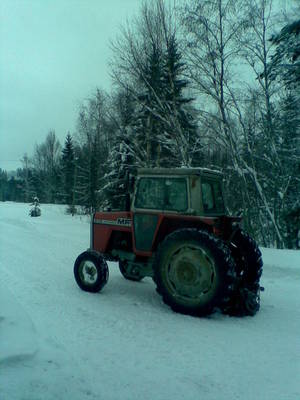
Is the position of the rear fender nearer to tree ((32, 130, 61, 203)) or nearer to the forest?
the forest

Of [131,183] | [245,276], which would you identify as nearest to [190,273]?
[245,276]

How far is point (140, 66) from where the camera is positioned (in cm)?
1369

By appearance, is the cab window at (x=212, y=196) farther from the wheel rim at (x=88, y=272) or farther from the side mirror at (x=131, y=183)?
the wheel rim at (x=88, y=272)

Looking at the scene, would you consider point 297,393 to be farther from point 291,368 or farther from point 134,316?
point 134,316

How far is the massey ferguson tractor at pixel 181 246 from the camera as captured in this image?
4711 mm

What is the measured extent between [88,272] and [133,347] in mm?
2329

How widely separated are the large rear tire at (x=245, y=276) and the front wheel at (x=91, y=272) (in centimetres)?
204

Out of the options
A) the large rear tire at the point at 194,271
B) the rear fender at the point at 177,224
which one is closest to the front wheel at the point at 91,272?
the rear fender at the point at 177,224

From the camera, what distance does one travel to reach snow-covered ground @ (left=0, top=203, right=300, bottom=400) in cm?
289

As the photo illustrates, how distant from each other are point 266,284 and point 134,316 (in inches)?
133

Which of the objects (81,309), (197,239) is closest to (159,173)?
(197,239)

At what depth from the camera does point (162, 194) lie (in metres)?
5.43

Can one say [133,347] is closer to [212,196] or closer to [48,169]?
[212,196]

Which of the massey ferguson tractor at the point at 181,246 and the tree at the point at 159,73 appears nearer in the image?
the massey ferguson tractor at the point at 181,246
